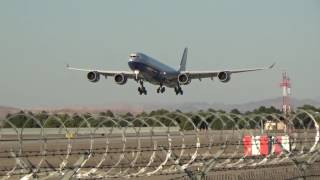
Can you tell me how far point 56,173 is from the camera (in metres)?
13.7

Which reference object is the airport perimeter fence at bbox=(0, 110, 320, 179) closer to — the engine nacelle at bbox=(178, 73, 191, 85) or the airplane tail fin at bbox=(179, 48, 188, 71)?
the engine nacelle at bbox=(178, 73, 191, 85)

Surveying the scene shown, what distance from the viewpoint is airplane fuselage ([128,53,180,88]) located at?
249ft

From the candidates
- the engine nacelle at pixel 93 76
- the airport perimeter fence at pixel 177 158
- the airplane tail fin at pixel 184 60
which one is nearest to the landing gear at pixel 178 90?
the engine nacelle at pixel 93 76

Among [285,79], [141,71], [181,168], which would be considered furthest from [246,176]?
[285,79]

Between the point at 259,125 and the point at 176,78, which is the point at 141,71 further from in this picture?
the point at 259,125

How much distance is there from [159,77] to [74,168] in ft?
221

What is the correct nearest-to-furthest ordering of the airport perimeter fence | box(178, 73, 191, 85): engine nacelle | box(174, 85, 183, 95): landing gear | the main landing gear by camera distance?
1. the airport perimeter fence
2. box(178, 73, 191, 85): engine nacelle
3. the main landing gear
4. box(174, 85, 183, 95): landing gear

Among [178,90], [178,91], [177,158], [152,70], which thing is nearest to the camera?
[177,158]

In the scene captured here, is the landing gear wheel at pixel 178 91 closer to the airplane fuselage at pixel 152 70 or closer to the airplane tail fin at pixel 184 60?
the airplane fuselage at pixel 152 70

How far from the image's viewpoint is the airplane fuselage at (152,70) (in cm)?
7575

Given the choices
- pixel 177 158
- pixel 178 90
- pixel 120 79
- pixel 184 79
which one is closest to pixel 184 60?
pixel 178 90

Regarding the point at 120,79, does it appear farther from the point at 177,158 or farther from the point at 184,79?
the point at 177,158

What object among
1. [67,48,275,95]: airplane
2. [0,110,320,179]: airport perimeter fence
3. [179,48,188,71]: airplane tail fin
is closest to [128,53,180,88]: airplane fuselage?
[67,48,275,95]: airplane

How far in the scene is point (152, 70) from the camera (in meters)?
77.8
